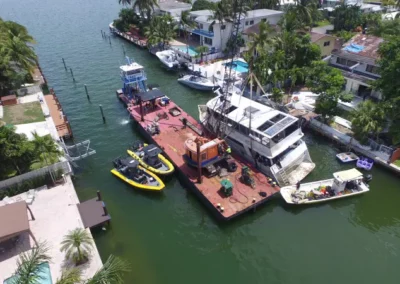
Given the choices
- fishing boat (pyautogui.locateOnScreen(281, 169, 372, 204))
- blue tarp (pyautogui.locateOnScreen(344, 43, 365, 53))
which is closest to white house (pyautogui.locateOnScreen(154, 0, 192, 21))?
blue tarp (pyautogui.locateOnScreen(344, 43, 365, 53))

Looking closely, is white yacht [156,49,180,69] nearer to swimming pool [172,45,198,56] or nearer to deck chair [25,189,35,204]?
swimming pool [172,45,198,56]

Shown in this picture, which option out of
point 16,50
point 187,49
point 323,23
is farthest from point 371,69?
point 16,50

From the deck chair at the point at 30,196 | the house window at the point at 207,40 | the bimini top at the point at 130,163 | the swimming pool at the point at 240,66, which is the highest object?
the house window at the point at 207,40

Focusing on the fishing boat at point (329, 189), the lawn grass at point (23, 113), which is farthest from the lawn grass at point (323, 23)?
the lawn grass at point (23, 113)

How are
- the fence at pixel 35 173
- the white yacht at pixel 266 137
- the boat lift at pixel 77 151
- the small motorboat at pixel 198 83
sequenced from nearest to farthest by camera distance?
the fence at pixel 35 173, the white yacht at pixel 266 137, the boat lift at pixel 77 151, the small motorboat at pixel 198 83

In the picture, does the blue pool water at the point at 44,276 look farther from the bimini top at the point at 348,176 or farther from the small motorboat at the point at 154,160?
the bimini top at the point at 348,176

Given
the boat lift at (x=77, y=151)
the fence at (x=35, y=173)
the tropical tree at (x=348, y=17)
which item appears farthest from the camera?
the tropical tree at (x=348, y=17)
